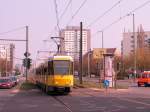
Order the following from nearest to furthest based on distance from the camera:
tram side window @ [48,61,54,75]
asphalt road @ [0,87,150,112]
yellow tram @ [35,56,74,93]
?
asphalt road @ [0,87,150,112]
yellow tram @ [35,56,74,93]
tram side window @ [48,61,54,75]

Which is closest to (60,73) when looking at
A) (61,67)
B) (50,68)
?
(61,67)

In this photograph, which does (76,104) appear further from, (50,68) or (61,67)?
(50,68)

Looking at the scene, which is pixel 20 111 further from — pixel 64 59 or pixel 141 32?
pixel 141 32

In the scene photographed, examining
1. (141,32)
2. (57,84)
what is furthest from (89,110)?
(141,32)

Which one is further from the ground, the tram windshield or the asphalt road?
the tram windshield

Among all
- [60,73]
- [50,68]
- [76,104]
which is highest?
[50,68]

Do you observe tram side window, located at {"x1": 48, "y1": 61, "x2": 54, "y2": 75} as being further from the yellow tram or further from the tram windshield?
the tram windshield

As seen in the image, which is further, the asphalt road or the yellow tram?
the yellow tram

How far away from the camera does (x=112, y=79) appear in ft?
172

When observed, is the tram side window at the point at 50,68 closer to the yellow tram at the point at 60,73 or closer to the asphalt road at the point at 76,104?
the yellow tram at the point at 60,73

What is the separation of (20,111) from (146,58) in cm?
9966

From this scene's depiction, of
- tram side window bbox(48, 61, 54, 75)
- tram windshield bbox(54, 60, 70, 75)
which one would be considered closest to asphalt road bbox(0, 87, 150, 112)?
tram windshield bbox(54, 60, 70, 75)

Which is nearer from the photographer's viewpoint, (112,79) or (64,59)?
(64,59)

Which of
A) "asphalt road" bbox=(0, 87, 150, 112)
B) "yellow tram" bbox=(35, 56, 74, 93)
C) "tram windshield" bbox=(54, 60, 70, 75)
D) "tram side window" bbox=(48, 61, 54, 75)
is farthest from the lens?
"tram side window" bbox=(48, 61, 54, 75)
